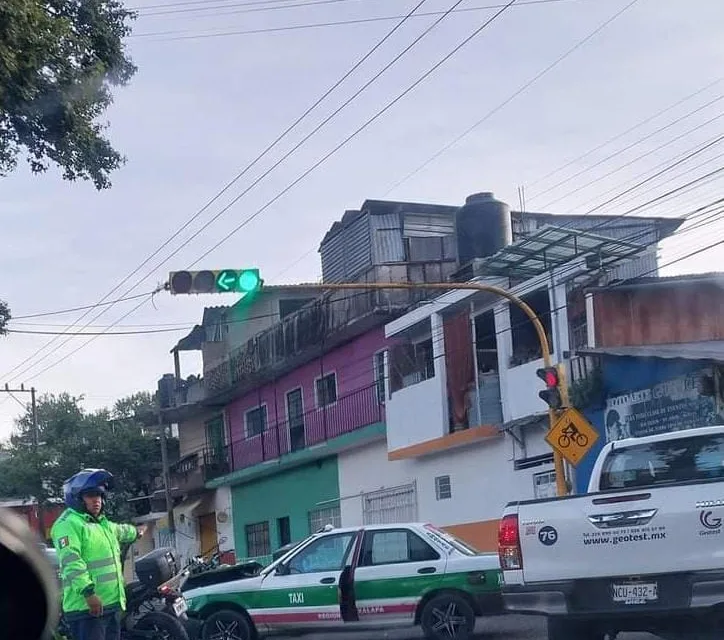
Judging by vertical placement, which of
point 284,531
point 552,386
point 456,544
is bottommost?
point 284,531

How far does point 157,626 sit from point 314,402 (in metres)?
22.8

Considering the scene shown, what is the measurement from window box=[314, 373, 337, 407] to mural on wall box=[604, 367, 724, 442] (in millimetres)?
13555

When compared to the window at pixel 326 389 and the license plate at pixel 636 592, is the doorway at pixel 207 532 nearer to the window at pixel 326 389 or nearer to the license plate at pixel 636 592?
the window at pixel 326 389

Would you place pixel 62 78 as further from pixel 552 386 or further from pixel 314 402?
pixel 314 402

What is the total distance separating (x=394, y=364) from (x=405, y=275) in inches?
90.5

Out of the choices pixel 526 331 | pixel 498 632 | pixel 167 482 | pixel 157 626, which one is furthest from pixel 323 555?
pixel 167 482

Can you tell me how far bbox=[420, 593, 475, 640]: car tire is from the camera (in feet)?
45.7

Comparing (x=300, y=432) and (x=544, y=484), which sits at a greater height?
(x=300, y=432)

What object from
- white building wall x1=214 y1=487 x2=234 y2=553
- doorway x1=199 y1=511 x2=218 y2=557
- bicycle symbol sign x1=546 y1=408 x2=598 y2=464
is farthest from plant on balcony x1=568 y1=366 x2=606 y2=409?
doorway x1=199 y1=511 x2=218 y2=557

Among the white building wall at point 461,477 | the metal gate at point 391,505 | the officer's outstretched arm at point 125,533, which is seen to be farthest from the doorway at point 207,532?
the officer's outstretched arm at point 125,533

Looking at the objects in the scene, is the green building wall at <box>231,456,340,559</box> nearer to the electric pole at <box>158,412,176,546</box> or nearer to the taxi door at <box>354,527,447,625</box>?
the electric pole at <box>158,412,176,546</box>

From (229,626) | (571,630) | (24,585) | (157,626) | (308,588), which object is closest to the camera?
(24,585)

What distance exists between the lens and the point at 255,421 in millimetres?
39906

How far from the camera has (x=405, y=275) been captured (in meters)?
30.8
